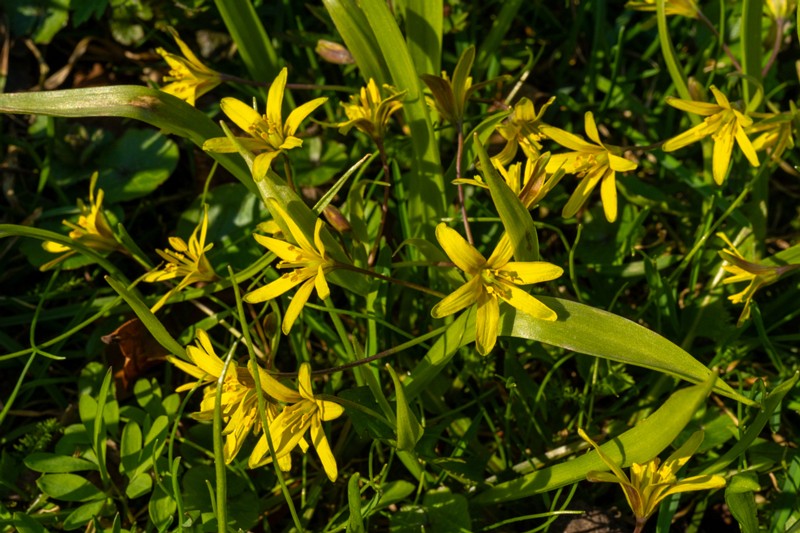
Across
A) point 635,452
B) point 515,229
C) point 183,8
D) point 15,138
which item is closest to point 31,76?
point 15,138

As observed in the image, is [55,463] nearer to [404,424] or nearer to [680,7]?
[404,424]

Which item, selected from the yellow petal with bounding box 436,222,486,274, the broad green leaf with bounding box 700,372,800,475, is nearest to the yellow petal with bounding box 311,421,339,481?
the yellow petal with bounding box 436,222,486,274

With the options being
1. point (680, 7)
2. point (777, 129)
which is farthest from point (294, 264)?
point (680, 7)

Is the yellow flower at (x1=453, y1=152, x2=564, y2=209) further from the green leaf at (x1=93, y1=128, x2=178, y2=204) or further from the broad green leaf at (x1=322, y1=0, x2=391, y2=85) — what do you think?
the green leaf at (x1=93, y1=128, x2=178, y2=204)

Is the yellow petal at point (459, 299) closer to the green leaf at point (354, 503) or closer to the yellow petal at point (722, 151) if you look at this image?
the green leaf at point (354, 503)

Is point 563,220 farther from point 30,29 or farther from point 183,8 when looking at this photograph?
point 30,29

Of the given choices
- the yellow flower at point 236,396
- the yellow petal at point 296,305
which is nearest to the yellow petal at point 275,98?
the yellow petal at point 296,305
